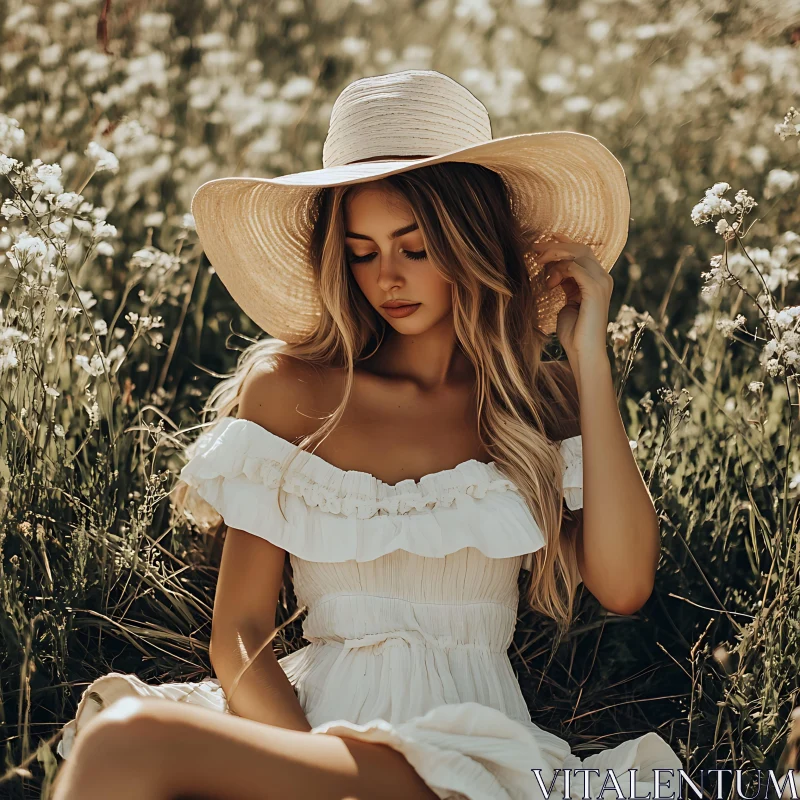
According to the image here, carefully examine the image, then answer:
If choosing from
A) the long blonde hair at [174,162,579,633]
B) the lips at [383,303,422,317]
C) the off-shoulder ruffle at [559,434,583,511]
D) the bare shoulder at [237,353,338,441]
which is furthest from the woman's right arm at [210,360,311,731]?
the off-shoulder ruffle at [559,434,583,511]

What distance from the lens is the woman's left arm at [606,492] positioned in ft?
7.95

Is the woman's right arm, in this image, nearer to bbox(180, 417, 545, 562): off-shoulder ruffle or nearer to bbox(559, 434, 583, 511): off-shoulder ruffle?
bbox(180, 417, 545, 562): off-shoulder ruffle

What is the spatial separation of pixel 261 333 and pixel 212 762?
2.09 m

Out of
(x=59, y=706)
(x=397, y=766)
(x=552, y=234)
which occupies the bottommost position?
(x=59, y=706)

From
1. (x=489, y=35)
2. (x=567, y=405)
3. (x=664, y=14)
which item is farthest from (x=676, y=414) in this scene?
(x=489, y=35)

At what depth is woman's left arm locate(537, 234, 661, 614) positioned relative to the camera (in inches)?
95.4

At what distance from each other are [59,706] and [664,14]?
4.58m

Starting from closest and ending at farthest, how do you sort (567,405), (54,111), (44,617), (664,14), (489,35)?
1. (44,617)
2. (567,405)
3. (54,111)
4. (664,14)
5. (489,35)

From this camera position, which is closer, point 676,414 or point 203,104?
point 676,414

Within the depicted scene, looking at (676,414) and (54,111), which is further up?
(54,111)

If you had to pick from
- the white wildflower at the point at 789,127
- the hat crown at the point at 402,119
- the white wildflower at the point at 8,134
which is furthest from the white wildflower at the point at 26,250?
the white wildflower at the point at 789,127

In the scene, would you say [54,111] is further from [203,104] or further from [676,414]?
[676,414]

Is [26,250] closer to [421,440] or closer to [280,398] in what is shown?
[280,398]

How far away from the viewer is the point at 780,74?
15.2 feet
